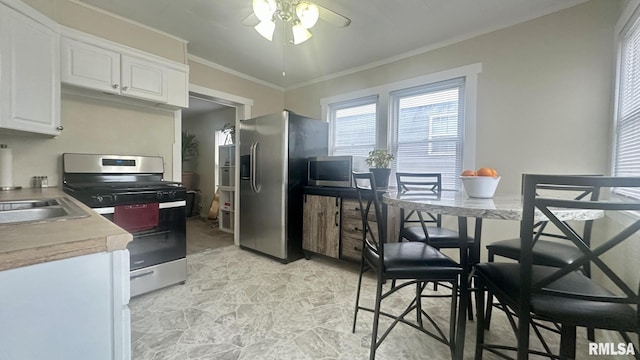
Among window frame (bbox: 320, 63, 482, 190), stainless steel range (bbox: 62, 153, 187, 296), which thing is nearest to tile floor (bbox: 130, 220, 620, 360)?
stainless steel range (bbox: 62, 153, 187, 296)

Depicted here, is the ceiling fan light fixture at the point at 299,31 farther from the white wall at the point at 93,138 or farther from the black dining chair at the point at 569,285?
the white wall at the point at 93,138

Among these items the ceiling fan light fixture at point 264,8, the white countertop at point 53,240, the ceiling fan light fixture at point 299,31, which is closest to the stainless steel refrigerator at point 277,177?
the ceiling fan light fixture at point 299,31

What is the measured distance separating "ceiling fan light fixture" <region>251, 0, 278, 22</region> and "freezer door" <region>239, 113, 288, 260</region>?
4.63 ft

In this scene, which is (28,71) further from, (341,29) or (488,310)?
(488,310)

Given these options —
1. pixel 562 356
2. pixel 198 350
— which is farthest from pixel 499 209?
pixel 198 350

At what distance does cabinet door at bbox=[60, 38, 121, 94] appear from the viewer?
6.86 ft

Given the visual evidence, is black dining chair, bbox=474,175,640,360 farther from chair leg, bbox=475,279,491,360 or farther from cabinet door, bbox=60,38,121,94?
cabinet door, bbox=60,38,121,94

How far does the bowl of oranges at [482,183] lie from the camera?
4.80 ft

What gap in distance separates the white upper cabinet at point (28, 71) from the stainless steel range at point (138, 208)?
0.48 meters

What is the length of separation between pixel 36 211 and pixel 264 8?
1.65 metres

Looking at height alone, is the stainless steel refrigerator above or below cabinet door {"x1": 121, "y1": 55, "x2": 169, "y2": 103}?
below

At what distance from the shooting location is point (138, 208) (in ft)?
7.04

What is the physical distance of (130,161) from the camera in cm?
263

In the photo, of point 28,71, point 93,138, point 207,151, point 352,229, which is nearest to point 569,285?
point 352,229
